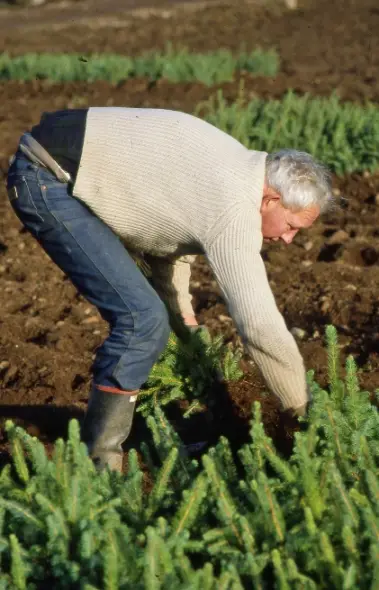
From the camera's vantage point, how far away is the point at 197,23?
18.4 metres

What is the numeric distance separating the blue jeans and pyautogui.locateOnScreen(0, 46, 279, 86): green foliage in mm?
7263

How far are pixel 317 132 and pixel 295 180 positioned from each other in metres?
4.27

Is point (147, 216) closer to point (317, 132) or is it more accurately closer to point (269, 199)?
point (269, 199)

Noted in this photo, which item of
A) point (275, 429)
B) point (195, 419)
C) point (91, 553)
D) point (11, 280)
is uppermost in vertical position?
point (91, 553)

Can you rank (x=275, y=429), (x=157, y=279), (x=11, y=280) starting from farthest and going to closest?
(x=11, y=280) < (x=157, y=279) < (x=275, y=429)

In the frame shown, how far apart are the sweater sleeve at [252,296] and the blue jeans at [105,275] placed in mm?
398

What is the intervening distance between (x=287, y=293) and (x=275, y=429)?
179cm

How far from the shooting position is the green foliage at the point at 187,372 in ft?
14.4

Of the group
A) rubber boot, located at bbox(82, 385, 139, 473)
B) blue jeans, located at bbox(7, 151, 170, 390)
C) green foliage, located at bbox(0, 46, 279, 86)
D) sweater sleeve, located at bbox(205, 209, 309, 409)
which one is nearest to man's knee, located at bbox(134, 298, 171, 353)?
blue jeans, located at bbox(7, 151, 170, 390)

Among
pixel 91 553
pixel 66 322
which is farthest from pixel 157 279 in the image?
pixel 91 553

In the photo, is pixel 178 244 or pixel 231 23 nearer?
pixel 178 244

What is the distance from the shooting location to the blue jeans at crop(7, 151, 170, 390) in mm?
3676

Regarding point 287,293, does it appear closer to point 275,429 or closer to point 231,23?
point 275,429

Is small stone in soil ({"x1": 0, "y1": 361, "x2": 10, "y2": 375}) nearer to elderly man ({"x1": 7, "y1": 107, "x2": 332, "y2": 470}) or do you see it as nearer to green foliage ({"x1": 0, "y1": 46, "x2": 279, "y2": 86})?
elderly man ({"x1": 7, "y1": 107, "x2": 332, "y2": 470})
